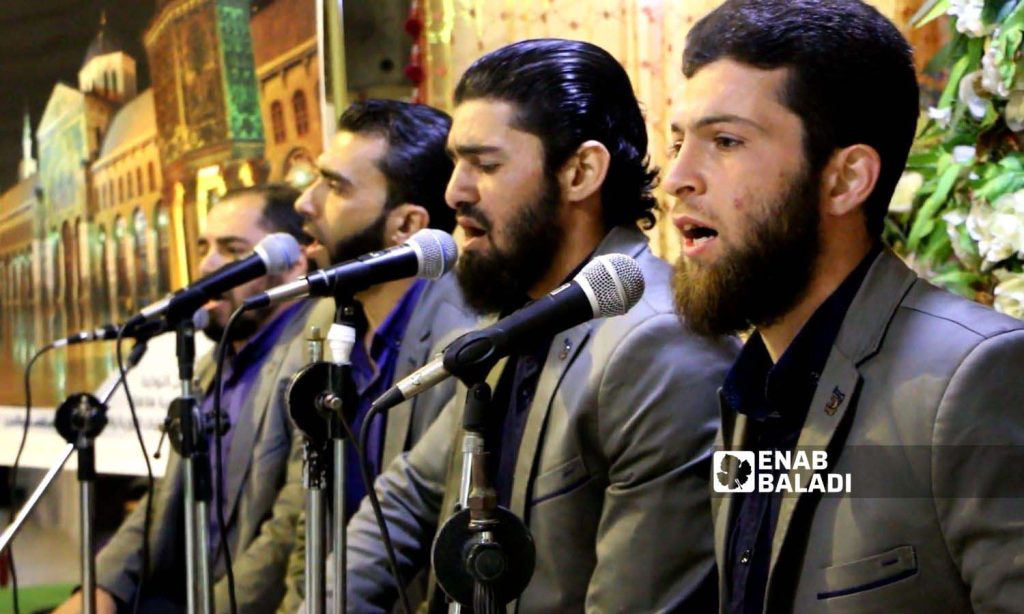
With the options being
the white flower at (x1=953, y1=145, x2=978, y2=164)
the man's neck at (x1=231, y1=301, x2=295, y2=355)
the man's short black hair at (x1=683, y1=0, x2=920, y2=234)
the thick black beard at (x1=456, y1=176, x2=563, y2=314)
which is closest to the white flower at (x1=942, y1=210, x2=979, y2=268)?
the white flower at (x1=953, y1=145, x2=978, y2=164)

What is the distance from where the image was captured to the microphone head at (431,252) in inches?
79.7

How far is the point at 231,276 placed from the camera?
245 centimetres

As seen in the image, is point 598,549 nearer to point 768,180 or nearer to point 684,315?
point 684,315

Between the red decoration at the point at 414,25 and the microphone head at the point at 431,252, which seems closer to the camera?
the microphone head at the point at 431,252

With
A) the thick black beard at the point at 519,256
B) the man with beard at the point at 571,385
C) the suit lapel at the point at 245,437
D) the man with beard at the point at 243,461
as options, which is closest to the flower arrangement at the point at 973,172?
the man with beard at the point at 571,385

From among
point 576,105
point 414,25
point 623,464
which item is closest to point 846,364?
point 623,464

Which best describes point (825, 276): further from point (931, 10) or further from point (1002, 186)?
point (931, 10)

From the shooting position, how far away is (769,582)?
5.38ft

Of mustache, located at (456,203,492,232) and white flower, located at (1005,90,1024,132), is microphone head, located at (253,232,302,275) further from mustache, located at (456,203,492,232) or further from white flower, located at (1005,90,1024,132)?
white flower, located at (1005,90,1024,132)

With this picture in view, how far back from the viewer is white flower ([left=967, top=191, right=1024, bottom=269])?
226cm

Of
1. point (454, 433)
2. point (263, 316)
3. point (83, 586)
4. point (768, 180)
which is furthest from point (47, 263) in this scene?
point (768, 180)

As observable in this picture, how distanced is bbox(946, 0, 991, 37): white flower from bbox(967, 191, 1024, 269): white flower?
12.5 inches

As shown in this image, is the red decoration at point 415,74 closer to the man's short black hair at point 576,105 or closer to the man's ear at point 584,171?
the man's short black hair at point 576,105

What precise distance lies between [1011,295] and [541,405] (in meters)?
0.90
